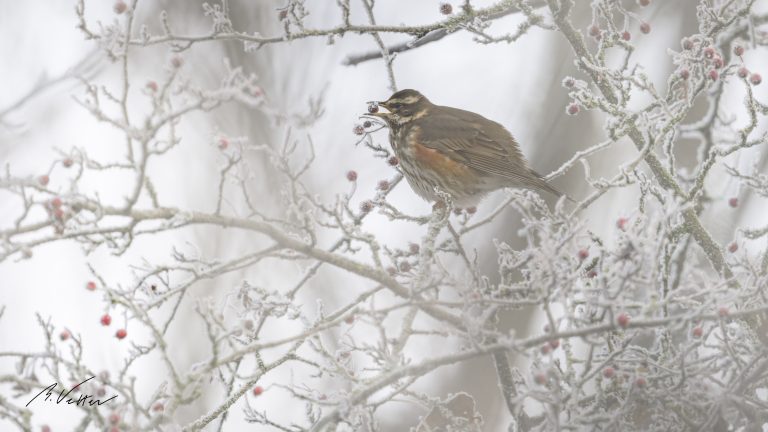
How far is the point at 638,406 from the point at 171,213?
7.20ft

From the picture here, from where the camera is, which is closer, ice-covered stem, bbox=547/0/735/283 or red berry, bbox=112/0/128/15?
red berry, bbox=112/0/128/15

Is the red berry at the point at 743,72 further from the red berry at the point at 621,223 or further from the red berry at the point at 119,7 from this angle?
the red berry at the point at 119,7

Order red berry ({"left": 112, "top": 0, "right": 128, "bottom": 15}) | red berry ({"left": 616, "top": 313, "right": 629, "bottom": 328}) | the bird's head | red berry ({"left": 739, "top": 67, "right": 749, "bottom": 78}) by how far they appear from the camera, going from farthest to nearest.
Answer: the bird's head, red berry ({"left": 739, "top": 67, "right": 749, "bottom": 78}), red berry ({"left": 112, "top": 0, "right": 128, "bottom": 15}), red berry ({"left": 616, "top": 313, "right": 629, "bottom": 328})

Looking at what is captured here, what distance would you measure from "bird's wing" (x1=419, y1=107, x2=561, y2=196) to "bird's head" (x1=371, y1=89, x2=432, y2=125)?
0.38 feet

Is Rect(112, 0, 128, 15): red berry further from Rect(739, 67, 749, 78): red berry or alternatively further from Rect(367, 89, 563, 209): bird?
Rect(739, 67, 749, 78): red berry

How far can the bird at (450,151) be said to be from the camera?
6520 mm

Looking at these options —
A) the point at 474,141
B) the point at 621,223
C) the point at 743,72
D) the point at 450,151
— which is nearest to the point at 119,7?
the point at 621,223

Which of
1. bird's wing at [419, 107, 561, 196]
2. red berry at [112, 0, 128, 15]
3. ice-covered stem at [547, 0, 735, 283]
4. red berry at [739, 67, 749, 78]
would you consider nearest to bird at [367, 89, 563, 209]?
bird's wing at [419, 107, 561, 196]

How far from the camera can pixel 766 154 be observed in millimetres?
6770

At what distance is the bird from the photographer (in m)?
6.52

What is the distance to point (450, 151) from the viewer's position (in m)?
6.79

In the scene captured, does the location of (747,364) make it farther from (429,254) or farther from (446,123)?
(446,123)

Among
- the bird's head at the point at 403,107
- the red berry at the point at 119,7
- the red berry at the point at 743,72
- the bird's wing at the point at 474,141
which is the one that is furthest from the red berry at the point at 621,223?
the bird's head at the point at 403,107

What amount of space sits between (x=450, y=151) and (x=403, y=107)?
0.52 metres
